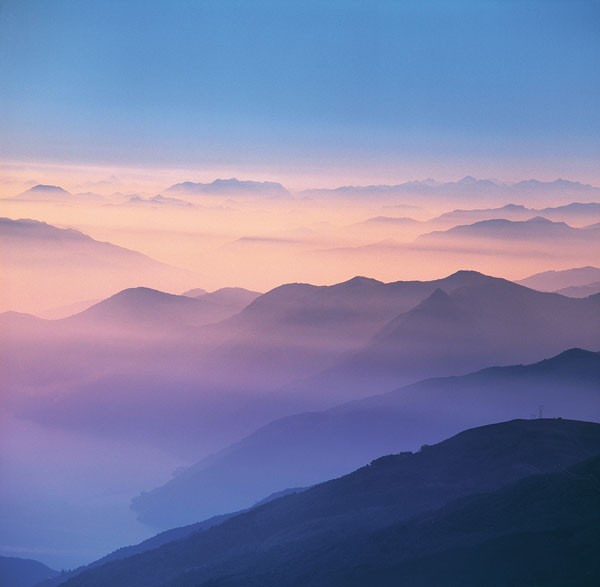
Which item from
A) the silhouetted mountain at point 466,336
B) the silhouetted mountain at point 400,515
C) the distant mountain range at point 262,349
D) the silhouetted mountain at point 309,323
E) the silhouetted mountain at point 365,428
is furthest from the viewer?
the silhouetted mountain at point 309,323

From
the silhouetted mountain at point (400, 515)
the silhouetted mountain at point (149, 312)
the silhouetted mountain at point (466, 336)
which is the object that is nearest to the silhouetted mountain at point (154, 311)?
the silhouetted mountain at point (149, 312)

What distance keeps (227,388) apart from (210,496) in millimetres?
33018

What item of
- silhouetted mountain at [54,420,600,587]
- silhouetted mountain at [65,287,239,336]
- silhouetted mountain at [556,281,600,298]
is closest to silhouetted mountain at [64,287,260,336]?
silhouetted mountain at [65,287,239,336]

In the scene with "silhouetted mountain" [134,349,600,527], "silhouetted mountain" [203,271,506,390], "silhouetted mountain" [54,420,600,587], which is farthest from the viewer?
"silhouetted mountain" [203,271,506,390]

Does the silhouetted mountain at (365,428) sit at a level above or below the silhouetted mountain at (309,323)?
below

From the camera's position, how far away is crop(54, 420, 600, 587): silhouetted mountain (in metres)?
38.2

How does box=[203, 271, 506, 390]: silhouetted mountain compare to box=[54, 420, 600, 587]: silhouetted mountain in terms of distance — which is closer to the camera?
box=[54, 420, 600, 587]: silhouetted mountain

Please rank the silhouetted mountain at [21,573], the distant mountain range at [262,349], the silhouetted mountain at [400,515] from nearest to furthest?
the silhouetted mountain at [400,515] → the silhouetted mountain at [21,573] → the distant mountain range at [262,349]

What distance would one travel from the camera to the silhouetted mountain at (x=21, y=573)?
8325 cm

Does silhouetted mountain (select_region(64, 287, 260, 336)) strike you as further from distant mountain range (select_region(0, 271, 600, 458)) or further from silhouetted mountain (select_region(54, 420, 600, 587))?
silhouetted mountain (select_region(54, 420, 600, 587))

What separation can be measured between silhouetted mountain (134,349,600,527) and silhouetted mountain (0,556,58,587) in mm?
30697

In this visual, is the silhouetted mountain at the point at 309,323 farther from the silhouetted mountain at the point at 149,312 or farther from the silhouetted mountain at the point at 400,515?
the silhouetted mountain at the point at 400,515

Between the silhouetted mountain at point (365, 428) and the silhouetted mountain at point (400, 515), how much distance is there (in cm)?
3642

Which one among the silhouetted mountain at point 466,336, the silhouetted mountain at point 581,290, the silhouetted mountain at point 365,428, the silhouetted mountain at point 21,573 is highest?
the silhouetted mountain at point 581,290
